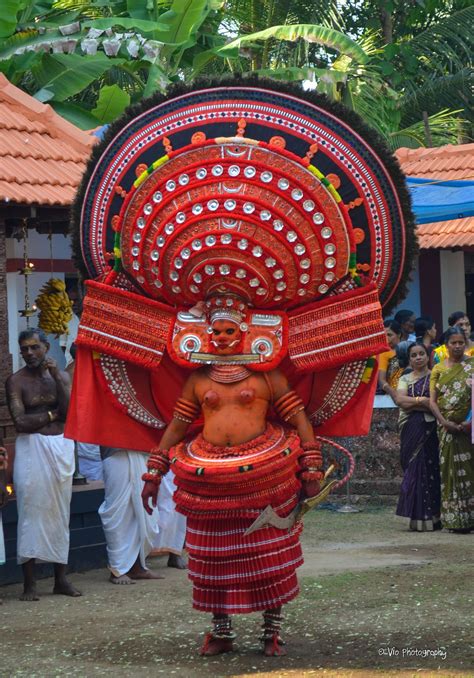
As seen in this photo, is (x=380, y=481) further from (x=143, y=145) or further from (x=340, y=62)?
(x=340, y=62)

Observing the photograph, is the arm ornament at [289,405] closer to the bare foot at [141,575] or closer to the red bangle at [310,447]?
the red bangle at [310,447]

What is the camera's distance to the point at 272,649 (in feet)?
20.7

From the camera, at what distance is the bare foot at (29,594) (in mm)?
8398

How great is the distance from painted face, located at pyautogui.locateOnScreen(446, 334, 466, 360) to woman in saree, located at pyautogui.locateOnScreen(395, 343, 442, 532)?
42 cm

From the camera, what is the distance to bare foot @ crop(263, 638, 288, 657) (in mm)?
6301

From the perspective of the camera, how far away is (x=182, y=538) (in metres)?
9.48

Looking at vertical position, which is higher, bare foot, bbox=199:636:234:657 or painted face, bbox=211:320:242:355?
painted face, bbox=211:320:242:355

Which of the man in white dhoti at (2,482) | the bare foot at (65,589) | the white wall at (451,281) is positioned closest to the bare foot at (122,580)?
the bare foot at (65,589)

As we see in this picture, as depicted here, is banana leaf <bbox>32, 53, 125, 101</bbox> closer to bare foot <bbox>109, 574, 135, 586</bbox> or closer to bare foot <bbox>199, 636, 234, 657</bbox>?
bare foot <bbox>109, 574, 135, 586</bbox>

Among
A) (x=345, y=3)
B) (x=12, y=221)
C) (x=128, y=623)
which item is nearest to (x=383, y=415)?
(x=12, y=221)

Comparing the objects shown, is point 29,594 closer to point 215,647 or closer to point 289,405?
point 215,647

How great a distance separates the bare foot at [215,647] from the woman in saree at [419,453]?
5033 millimetres

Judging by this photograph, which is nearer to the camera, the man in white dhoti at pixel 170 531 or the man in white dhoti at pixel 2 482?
the man in white dhoti at pixel 2 482

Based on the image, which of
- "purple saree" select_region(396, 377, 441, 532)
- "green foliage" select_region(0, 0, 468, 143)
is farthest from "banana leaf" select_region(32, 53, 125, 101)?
"purple saree" select_region(396, 377, 441, 532)
